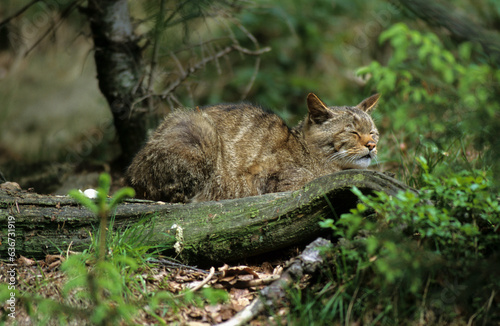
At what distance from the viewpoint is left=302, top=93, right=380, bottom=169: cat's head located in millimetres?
4383

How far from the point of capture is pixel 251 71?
8.16 meters

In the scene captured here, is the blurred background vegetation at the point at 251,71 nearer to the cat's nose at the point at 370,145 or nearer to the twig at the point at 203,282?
the cat's nose at the point at 370,145

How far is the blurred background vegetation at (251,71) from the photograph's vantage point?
229 inches

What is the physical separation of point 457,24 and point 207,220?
7.05ft

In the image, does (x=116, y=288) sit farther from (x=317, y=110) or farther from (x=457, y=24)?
(x=317, y=110)

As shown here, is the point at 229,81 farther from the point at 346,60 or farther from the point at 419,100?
the point at 419,100

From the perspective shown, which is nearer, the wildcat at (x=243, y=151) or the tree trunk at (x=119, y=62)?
the wildcat at (x=243, y=151)

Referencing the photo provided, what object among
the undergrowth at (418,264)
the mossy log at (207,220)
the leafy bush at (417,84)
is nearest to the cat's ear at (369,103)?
the leafy bush at (417,84)

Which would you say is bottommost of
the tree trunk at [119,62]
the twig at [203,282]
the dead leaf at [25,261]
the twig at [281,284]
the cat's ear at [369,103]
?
the twig at [203,282]

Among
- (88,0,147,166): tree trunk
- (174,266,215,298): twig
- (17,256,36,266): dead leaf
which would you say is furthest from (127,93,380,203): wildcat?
(17,256,36,266): dead leaf

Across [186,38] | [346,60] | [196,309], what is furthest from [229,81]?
[196,309]

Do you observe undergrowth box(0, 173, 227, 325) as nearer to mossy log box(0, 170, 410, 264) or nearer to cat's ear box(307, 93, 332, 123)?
mossy log box(0, 170, 410, 264)

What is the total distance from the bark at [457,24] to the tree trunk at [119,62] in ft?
10.6

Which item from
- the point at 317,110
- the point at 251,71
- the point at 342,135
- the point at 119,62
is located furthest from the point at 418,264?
the point at 251,71
